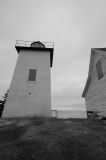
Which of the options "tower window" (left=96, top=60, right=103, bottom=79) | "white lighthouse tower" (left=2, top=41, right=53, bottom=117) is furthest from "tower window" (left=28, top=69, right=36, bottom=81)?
"tower window" (left=96, top=60, right=103, bottom=79)

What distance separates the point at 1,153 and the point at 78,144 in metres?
3.11

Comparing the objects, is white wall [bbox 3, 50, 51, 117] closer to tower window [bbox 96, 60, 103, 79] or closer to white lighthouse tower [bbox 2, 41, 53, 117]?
white lighthouse tower [bbox 2, 41, 53, 117]

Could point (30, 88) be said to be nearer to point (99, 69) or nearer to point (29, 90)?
point (29, 90)

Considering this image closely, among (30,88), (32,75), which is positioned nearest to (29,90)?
(30,88)

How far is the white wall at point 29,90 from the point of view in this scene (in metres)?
11.9

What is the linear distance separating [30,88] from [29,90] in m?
0.28

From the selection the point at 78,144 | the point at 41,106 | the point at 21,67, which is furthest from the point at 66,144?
the point at 21,67

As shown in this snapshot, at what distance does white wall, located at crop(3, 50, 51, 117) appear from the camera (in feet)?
39.0

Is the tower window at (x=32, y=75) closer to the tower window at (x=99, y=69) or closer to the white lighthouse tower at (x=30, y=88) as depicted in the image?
the white lighthouse tower at (x=30, y=88)

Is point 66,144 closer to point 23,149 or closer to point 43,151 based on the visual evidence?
point 43,151

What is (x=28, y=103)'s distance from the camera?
12.2 metres

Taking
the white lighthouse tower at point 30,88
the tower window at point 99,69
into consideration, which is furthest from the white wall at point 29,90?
the tower window at point 99,69

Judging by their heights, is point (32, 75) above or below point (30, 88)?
above

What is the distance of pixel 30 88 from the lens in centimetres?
1288
